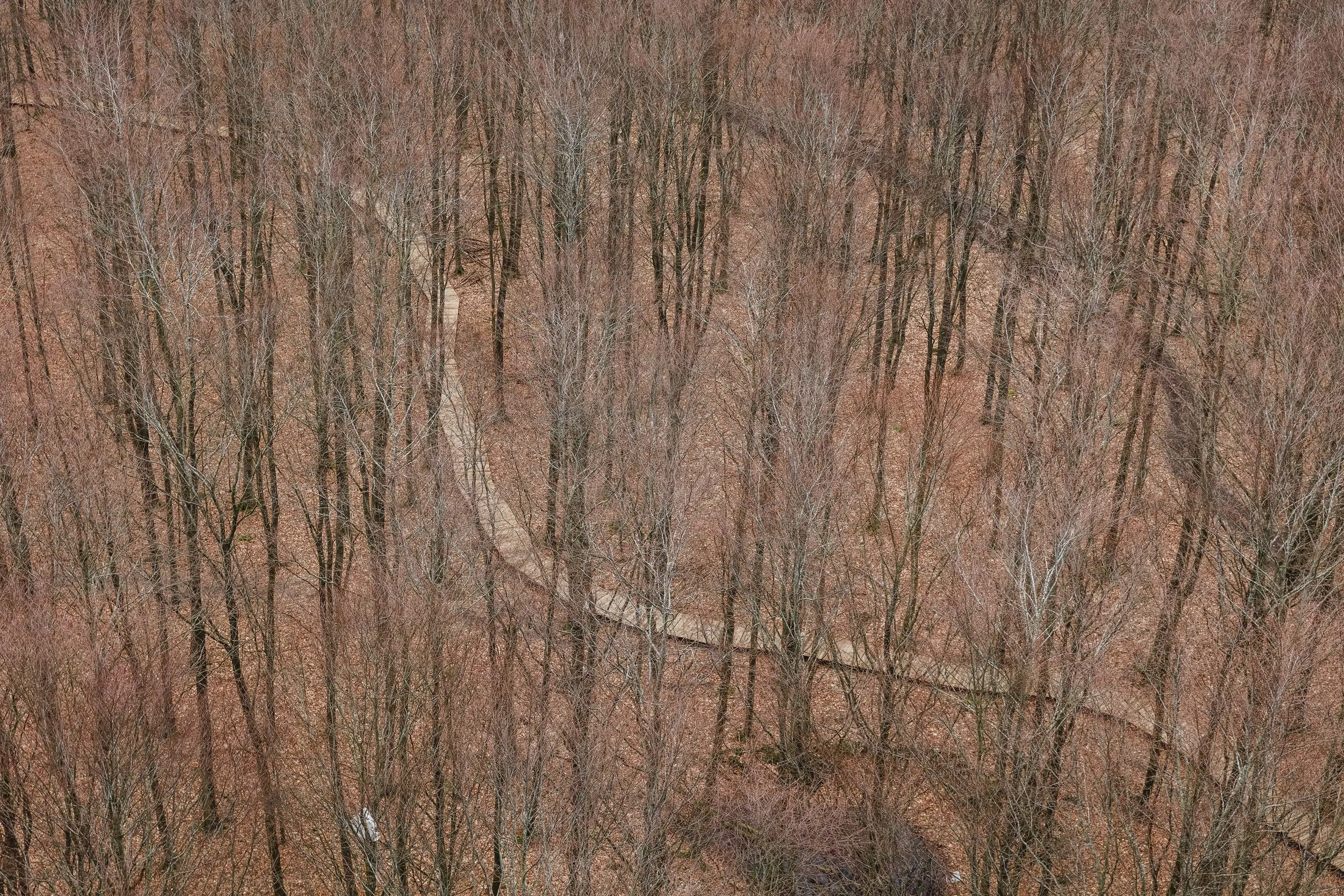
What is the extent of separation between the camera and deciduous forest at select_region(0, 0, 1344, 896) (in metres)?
22.0

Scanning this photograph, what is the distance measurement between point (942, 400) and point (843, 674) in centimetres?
1321

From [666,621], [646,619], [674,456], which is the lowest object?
[646,619]

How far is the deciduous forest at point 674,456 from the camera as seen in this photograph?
21984mm

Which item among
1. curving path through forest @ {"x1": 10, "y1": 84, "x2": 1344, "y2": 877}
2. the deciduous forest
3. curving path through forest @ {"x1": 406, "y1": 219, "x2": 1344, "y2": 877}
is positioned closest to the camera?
the deciduous forest

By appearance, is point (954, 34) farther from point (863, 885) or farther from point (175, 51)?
point (863, 885)

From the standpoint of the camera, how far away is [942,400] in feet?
124

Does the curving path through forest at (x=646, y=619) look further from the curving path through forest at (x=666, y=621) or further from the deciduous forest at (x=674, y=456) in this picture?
the deciduous forest at (x=674, y=456)

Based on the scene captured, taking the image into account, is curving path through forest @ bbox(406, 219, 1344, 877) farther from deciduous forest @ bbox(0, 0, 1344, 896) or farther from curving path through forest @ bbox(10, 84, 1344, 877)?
deciduous forest @ bbox(0, 0, 1344, 896)

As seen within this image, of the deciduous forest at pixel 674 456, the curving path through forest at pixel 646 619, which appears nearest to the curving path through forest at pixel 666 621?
the curving path through forest at pixel 646 619

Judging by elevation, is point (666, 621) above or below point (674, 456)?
below

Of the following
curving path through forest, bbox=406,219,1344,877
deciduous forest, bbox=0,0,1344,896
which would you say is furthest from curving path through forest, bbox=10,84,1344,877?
deciduous forest, bbox=0,0,1344,896

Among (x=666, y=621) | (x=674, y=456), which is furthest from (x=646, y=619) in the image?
(x=666, y=621)

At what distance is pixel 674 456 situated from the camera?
2653 cm

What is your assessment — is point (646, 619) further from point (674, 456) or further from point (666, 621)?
point (666, 621)
